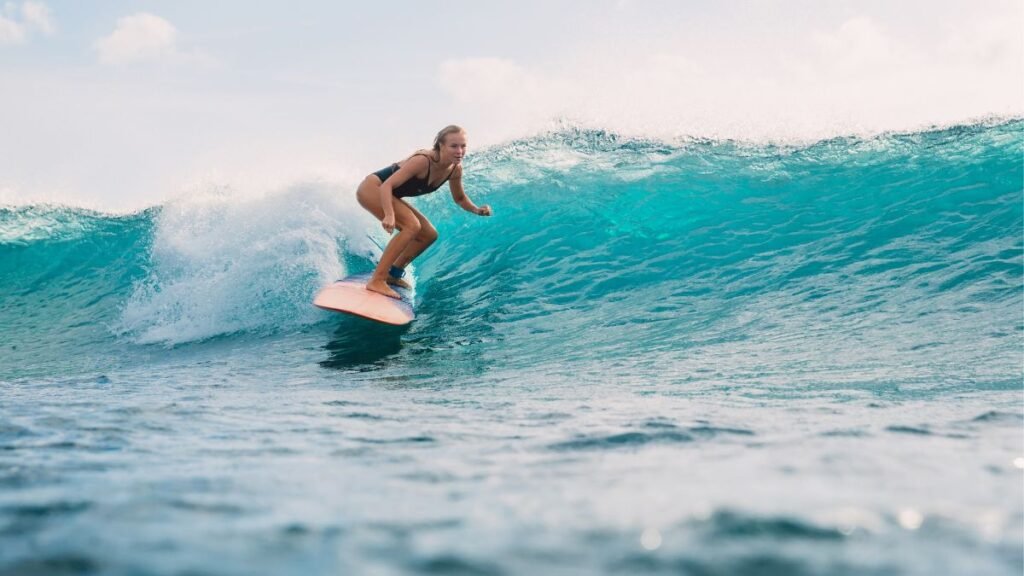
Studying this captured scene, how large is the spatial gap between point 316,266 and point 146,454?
649cm

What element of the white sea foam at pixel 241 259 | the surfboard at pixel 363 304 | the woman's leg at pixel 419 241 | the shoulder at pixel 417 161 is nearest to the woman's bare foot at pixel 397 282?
the woman's leg at pixel 419 241

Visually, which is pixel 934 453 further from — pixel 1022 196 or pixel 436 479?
pixel 1022 196

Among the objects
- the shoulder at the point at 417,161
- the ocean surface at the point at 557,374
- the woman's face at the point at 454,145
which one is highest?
the woman's face at the point at 454,145

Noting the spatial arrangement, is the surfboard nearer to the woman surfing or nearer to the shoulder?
the woman surfing

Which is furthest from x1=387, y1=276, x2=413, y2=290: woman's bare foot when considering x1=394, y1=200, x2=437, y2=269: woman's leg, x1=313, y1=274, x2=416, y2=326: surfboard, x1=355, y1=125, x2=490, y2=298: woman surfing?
x1=313, y1=274, x2=416, y2=326: surfboard

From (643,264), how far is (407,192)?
10.6 feet

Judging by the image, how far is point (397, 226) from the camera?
7.92m

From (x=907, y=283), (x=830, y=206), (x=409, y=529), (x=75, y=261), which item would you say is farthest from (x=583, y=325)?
(x=75, y=261)

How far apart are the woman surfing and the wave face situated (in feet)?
2.38

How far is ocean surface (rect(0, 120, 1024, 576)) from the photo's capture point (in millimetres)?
1680

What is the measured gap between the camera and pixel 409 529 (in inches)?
69.0

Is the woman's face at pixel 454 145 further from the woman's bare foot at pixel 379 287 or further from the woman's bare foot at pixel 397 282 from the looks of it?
the woman's bare foot at pixel 397 282

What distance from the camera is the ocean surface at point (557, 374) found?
5.51ft

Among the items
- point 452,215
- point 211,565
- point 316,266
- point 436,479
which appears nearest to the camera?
point 211,565
